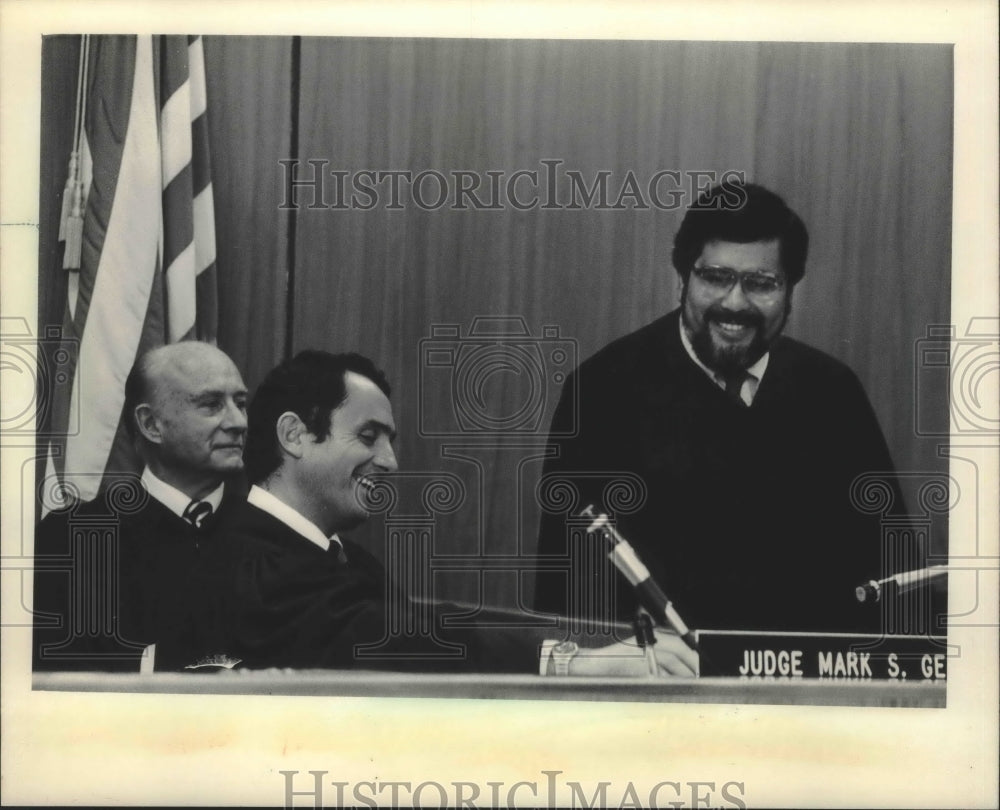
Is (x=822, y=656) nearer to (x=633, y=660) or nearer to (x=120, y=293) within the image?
(x=633, y=660)

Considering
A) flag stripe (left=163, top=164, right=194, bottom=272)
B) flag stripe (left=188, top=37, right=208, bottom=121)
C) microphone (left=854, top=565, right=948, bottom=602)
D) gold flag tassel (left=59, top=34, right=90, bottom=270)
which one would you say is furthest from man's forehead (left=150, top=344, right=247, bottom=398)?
microphone (left=854, top=565, right=948, bottom=602)

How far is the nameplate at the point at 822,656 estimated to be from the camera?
5383mm

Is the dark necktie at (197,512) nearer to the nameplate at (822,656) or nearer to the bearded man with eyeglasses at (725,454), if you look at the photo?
the bearded man with eyeglasses at (725,454)

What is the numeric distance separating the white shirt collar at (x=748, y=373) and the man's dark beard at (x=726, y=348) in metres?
0.01

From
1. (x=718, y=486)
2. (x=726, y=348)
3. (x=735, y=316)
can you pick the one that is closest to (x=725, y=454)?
(x=718, y=486)

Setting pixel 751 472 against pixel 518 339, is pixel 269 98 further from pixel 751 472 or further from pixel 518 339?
pixel 751 472

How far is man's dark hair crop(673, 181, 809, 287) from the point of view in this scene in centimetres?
542

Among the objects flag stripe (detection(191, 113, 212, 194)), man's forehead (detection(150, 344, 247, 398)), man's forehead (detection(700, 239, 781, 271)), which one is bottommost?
man's forehead (detection(150, 344, 247, 398))

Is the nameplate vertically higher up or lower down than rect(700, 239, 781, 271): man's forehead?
lower down

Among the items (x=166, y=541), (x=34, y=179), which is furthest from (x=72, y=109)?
(x=166, y=541)

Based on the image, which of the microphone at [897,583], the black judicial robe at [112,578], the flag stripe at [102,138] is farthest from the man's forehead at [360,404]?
the microphone at [897,583]

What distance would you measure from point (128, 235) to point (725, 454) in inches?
102

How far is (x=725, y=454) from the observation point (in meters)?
5.43

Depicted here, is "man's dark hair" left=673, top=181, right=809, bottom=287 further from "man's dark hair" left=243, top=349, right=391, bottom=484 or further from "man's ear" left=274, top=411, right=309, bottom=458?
"man's ear" left=274, top=411, right=309, bottom=458
